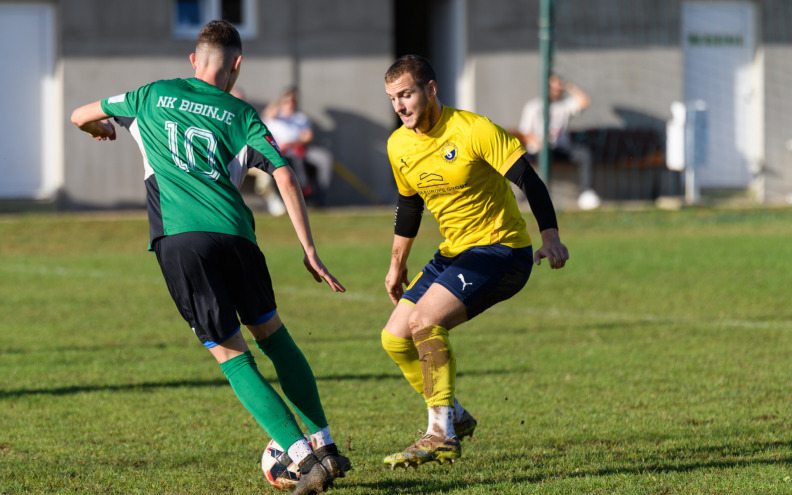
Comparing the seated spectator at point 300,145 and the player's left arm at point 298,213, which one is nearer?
the player's left arm at point 298,213

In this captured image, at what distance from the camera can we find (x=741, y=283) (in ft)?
37.2

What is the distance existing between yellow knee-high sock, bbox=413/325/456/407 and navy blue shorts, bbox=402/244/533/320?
213 millimetres

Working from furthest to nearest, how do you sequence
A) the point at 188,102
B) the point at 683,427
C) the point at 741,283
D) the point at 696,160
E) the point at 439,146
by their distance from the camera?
1. the point at 696,160
2. the point at 741,283
3. the point at 683,427
4. the point at 439,146
5. the point at 188,102

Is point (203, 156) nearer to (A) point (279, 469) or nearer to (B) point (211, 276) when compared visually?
(B) point (211, 276)

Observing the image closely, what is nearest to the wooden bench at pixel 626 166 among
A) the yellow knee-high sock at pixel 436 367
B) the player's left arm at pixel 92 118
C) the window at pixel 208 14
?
the window at pixel 208 14

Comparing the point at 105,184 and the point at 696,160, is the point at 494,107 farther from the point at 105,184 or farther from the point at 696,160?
the point at 105,184

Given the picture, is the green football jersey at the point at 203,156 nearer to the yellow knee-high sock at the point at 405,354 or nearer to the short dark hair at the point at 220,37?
the short dark hair at the point at 220,37

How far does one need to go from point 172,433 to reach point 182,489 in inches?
44.3

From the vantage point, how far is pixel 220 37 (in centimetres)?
449

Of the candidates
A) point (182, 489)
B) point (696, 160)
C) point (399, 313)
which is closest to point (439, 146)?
point (399, 313)

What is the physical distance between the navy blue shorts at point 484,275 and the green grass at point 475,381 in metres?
0.74

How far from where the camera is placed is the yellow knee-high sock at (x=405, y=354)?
5270 mm

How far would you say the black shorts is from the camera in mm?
4398

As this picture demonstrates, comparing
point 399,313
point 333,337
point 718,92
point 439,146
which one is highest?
point 718,92
